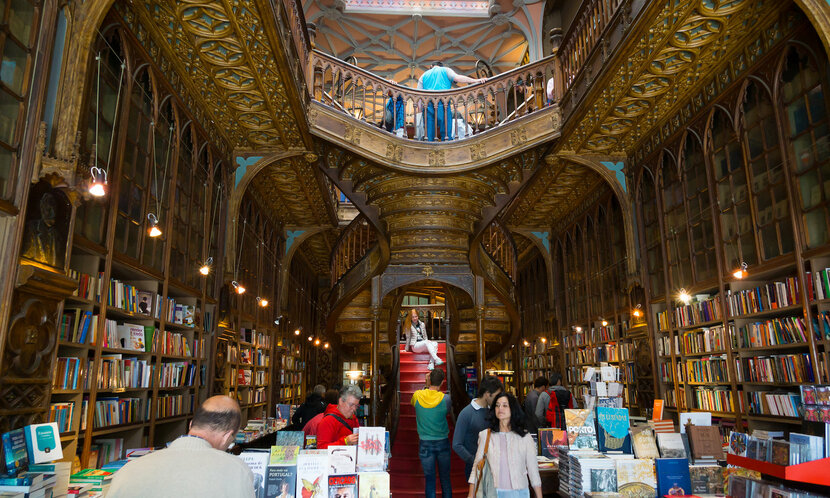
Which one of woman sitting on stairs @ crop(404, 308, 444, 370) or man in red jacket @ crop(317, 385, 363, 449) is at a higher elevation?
woman sitting on stairs @ crop(404, 308, 444, 370)

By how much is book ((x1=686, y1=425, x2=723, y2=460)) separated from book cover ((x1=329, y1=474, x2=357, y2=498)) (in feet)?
6.70

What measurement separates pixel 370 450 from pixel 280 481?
0.56 metres

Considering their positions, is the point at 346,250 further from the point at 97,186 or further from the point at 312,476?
the point at 312,476

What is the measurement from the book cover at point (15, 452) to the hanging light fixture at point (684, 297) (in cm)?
642

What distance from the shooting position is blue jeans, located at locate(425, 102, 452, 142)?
868 centimetres

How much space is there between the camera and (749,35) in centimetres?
538

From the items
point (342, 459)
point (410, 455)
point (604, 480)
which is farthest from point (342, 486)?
point (410, 455)

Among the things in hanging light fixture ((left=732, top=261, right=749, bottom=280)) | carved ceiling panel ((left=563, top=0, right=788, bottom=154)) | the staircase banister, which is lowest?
hanging light fixture ((left=732, top=261, right=749, bottom=280))

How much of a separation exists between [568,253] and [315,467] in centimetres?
932

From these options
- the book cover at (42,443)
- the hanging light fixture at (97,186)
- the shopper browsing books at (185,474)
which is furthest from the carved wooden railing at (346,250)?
the shopper browsing books at (185,474)

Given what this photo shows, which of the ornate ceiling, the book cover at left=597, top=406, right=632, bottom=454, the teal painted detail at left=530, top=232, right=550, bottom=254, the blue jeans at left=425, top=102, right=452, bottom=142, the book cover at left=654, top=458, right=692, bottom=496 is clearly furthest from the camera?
the ornate ceiling

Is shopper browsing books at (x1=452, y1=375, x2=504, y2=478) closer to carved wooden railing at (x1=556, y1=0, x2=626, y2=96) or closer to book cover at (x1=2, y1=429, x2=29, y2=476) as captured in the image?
book cover at (x1=2, y1=429, x2=29, y2=476)

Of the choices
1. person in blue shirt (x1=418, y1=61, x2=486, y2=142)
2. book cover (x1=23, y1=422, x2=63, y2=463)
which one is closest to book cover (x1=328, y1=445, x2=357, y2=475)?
book cover (x1=23, y1=422, x2=63, y2=463)

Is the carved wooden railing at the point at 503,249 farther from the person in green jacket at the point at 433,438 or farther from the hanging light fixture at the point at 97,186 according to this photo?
the hanging light fixture at the point at 97,186
